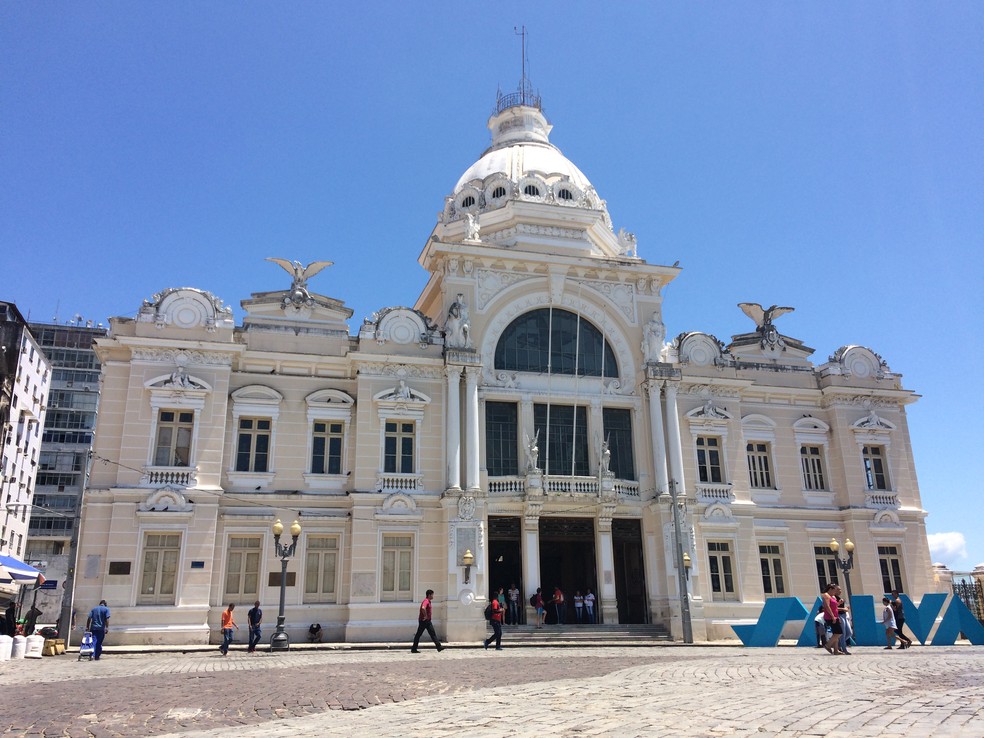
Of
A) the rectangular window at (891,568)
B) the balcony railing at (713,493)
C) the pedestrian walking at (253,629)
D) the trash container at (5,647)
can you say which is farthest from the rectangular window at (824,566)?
the trash container at (5,647)

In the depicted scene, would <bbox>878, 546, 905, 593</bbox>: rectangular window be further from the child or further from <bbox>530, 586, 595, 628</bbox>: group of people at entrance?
<bbox>530, 586, 595, 628</bbox>: group of people at entrance

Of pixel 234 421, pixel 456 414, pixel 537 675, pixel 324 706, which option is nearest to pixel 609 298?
pixel 456 414

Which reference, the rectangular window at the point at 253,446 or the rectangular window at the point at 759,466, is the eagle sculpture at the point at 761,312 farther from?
the rectangular window at the point at 253,446

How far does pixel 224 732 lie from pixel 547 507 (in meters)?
22.2

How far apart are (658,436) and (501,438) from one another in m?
6.52

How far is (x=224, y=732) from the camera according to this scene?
9.05 metres

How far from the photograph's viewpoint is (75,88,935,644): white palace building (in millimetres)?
27719

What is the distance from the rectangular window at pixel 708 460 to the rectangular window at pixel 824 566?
17.7 ft

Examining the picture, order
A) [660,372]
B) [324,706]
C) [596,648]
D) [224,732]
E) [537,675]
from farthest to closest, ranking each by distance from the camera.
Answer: [660,372] → [596,648] → [537,675] → [324,706] → [224,732]

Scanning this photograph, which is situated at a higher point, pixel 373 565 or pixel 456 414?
pixel 456 414

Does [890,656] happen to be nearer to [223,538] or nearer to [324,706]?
[324,706]

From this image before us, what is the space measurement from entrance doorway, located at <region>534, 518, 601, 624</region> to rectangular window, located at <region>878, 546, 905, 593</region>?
40.9ft

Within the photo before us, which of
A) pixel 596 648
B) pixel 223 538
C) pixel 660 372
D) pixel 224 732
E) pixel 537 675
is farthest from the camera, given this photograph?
pixel 660 372

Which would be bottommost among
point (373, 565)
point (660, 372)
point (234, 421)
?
point (373, 565)
